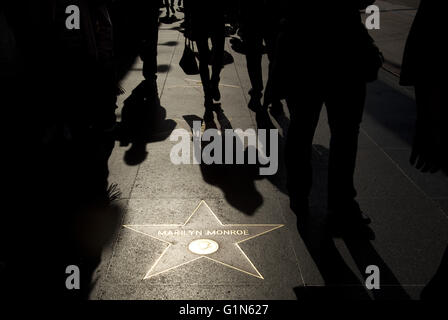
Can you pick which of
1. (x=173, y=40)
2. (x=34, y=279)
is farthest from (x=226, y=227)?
(x=173, y=40)

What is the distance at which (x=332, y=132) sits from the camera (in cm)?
308

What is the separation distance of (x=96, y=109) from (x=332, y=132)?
7.46 ft

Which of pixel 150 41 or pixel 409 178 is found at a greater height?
pixel 150 41

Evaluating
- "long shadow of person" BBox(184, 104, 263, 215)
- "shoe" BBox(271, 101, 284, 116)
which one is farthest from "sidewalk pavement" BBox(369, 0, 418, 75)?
"long shadow of person" BBox(184, 104, 263, 215)

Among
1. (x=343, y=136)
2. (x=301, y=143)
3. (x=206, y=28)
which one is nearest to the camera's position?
(x=343, y=136)

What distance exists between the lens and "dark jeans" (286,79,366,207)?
2908mm

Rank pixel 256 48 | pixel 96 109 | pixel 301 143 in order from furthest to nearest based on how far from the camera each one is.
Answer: pixel 256 48 < pixel 96 109 < pixel 301 143

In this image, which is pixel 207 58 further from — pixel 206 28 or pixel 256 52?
pixel 256 52

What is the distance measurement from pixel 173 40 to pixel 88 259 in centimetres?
807

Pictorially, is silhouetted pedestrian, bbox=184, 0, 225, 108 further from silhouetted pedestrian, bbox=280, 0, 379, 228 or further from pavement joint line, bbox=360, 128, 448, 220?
pavement joint line, bbox=360, 128, 448, 220

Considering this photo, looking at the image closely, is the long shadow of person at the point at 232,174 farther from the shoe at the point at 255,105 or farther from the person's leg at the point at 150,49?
the person's leg at the point at 150,49

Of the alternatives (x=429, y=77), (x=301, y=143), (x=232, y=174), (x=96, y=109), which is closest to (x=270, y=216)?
(x=301, y=143)

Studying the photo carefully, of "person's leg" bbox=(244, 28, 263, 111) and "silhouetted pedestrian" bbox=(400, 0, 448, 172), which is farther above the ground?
"silhouetted pedestrian" bbox=(400, 0, 448, 172)

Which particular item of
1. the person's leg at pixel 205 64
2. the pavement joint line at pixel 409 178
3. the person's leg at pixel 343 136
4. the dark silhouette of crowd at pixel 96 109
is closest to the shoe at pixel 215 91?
the person's leg at pixel 205 64
